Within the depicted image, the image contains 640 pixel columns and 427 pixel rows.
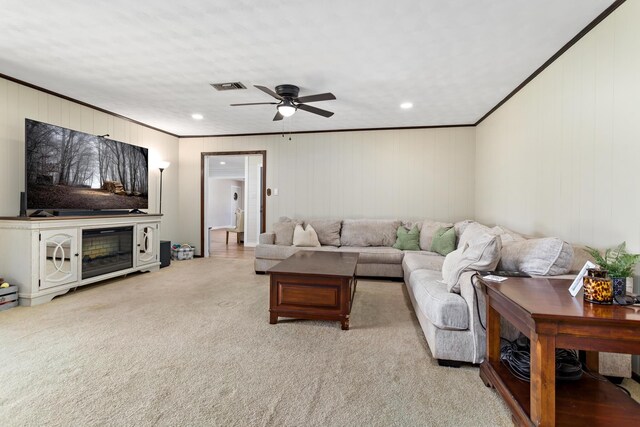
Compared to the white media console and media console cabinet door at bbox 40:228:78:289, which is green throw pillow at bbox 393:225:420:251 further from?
media console cabinet door at bbox 40:228:78:289

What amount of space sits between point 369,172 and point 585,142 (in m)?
3.32

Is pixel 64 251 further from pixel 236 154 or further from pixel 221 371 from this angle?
pixel 236 154

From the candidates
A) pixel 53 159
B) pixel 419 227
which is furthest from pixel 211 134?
pixel 419 227

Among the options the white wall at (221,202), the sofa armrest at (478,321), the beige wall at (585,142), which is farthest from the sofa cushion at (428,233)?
the white wall at (221,202)

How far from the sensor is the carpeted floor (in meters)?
1.53

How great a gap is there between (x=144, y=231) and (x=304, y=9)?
13.1 ft

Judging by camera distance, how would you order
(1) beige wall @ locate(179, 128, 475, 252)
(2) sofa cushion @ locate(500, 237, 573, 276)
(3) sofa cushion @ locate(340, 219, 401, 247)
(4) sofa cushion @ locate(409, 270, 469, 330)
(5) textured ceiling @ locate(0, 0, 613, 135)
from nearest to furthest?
1. (2) sofa cushion @ locate(500, 237, 573, 276)
2. (4) sofa cushion @ locate(409, 270, 469, 330)
3. (5) textured ceiling @ locate(0, 0, 613, 135)
4. (3) sofa cushion @ locate(340, 219, 401, 247)
5. (1) beige wall @ locate(179, 128, 475, 252)

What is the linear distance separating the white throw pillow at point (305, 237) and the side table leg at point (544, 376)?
12.1 ft

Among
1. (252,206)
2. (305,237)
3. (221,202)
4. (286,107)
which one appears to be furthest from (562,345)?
(221,202)

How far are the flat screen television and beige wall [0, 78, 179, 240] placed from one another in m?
0.37

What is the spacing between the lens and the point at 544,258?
75.1 inches

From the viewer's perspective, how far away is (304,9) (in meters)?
2.15

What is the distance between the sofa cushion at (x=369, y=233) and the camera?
488 centimetres

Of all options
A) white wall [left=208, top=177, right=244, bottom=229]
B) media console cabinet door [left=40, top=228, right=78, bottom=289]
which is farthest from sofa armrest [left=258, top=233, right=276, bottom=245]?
white wall [left=208, top=177, right=244, bottom=229]
